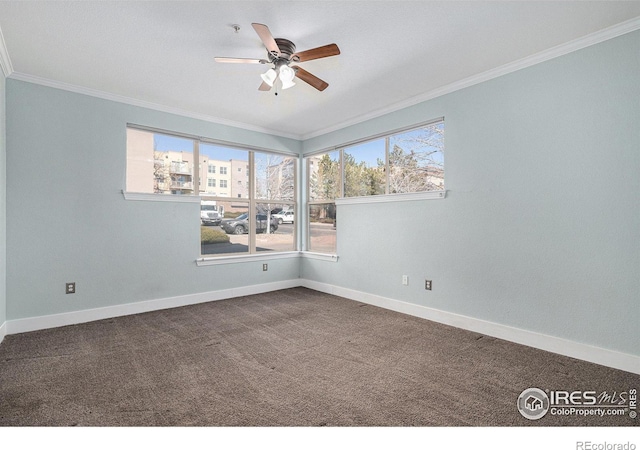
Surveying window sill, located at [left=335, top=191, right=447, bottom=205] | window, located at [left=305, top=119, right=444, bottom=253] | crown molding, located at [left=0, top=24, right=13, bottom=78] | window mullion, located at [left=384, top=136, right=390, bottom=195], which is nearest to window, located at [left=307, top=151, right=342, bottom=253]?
window, located at [left=305, top=119, right=444, bottom=253]

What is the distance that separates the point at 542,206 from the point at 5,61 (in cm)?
495

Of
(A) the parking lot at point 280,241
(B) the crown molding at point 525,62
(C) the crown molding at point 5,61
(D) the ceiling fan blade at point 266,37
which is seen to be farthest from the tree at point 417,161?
(C) the crown molding at point 5,61

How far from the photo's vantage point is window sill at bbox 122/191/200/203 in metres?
3.83

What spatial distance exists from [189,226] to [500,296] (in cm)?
377

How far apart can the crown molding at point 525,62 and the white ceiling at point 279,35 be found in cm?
3

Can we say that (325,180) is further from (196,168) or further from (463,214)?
(463,214)

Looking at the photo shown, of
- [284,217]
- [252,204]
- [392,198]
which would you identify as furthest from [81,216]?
[392,198]

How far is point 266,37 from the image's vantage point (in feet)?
7.36

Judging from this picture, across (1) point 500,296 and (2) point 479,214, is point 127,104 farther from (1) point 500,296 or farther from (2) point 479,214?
(1) point 500,296

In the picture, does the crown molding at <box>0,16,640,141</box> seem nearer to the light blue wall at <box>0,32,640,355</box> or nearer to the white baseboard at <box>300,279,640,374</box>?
the light blue wall at <box>0,32,640,355</box>

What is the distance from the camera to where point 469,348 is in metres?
2.84

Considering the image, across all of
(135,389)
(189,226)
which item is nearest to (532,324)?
(135,389)

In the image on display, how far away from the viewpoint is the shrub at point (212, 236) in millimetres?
4500

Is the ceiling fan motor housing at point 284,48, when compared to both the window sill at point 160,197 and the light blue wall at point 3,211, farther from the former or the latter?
the light blue wall at point 3,211
